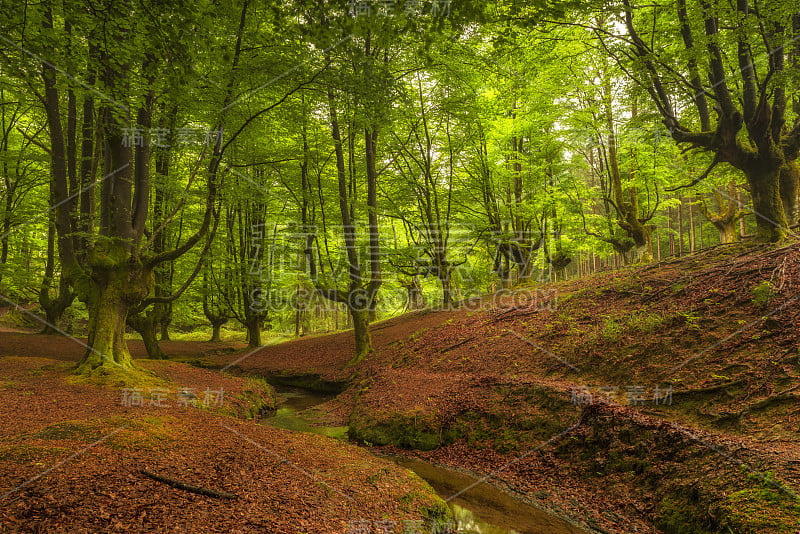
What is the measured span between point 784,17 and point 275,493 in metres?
10.9

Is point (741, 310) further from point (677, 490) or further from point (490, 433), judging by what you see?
point (490, 433)

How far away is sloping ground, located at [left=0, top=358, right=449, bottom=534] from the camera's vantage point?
3084 mm

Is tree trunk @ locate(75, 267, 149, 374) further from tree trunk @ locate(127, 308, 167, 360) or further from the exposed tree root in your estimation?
tree trunk @ locate(127, 308, 167, 360)

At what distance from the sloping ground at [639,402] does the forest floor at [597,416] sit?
0.02 metres

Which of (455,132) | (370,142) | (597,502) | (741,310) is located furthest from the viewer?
(455,132)

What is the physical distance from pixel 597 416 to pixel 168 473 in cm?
590

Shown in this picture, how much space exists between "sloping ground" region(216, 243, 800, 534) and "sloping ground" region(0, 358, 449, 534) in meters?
1.96

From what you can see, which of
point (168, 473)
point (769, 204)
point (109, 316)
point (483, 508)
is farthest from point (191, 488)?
point (769, 204)

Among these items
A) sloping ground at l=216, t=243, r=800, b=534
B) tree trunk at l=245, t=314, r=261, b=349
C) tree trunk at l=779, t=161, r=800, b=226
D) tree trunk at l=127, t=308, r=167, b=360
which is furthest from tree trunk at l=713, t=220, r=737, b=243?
tree trunk at l=127, t=308, r=167, b=360

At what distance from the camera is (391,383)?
→ 33.4ft

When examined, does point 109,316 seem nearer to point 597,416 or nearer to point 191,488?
point 191,488

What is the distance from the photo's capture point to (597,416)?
5.97 meters

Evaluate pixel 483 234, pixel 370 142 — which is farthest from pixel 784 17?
pixel 483 234

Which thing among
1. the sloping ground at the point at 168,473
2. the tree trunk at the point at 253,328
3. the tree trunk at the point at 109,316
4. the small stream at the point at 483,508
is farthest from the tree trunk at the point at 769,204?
the tree trunk at the point at 253,328
